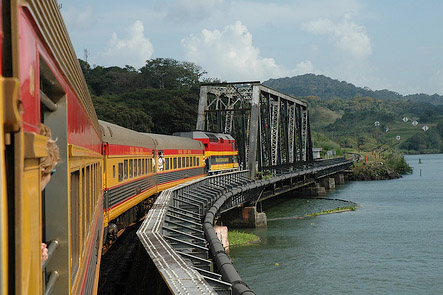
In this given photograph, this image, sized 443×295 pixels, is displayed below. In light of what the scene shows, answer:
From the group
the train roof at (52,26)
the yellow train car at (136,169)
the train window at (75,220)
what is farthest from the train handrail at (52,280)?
the yellow train car at (136,169)

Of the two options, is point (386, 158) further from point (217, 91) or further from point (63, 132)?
point (63, 132)

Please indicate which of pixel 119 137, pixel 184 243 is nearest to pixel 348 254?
pixel 119 137

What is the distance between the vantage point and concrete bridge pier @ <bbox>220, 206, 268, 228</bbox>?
110 ft

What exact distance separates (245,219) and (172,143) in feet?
34.2

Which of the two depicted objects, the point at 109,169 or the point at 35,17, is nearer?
the point at 35,17

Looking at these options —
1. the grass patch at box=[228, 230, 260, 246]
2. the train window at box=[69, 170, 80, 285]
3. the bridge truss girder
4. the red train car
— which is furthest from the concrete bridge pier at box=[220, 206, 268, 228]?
the train window at box=[69, 170, 80, 285]

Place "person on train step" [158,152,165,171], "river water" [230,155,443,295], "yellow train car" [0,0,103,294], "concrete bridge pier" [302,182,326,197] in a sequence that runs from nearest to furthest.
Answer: "yellow train car" [0,0,103,294] → "river water" [230,155,443,295] → "person on train step" [158,152,165,171] → "concrete bridge pier" [302,182,326,197]

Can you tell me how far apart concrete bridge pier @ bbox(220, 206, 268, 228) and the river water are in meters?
0.80

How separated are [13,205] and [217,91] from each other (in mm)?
45983

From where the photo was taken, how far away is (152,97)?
87.2m

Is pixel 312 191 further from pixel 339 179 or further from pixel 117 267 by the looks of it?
pixel 117 267

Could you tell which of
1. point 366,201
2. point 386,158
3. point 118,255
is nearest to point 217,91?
point 366,201

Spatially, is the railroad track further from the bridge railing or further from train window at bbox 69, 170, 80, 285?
train window at bbox 69, 170, 80, 285

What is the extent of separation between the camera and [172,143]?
24.8 metres
